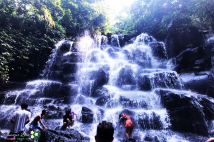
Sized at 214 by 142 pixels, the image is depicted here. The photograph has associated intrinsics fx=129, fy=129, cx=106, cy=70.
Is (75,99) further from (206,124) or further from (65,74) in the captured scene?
(206,124)

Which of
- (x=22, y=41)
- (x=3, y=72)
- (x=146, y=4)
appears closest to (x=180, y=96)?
(x=3, y=72)

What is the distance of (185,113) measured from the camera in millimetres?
7926

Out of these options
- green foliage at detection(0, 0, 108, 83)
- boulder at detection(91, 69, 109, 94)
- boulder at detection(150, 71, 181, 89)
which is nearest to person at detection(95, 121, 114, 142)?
boulder at detection(91, 69, 109, 94)

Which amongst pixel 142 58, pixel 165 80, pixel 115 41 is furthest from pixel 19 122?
pixel 115 41

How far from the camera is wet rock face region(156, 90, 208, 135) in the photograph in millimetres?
7524

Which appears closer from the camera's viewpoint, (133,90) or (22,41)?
(133,90)

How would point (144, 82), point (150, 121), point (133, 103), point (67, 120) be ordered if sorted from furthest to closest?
point (144, 82)
point (133, 103)
point (150, 121)
point (67, 120)

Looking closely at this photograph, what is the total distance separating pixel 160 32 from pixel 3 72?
17929 mm

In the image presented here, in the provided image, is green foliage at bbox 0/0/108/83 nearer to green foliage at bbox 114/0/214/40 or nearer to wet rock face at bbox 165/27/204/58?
green foliage at bbox 114/0/214/40

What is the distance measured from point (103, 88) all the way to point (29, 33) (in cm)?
1046

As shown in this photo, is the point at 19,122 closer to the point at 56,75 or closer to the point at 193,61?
the point at 56,75

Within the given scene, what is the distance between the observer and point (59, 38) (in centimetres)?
1656

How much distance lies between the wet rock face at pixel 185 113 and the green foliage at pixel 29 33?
1248cm

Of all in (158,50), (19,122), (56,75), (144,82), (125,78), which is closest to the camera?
(19,122)
